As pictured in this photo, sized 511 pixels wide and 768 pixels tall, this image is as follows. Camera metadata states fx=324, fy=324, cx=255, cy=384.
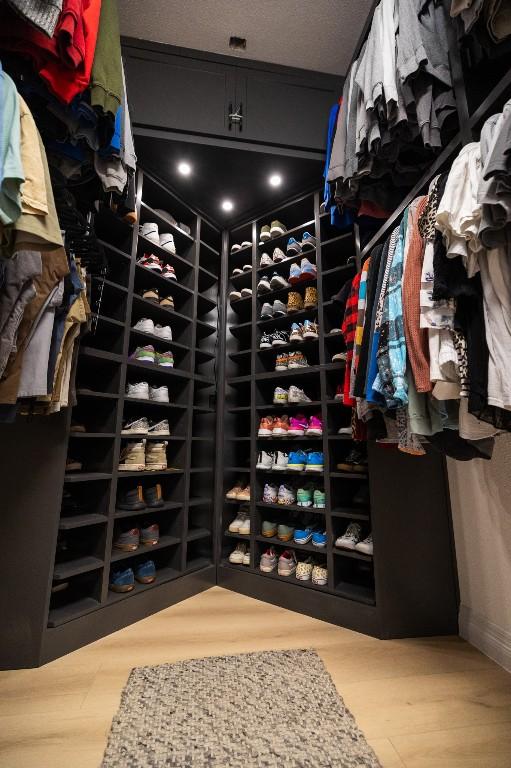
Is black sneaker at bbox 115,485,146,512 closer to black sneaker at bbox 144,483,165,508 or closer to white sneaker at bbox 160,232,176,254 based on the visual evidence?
black sneaker at bbox 144,483,165,508

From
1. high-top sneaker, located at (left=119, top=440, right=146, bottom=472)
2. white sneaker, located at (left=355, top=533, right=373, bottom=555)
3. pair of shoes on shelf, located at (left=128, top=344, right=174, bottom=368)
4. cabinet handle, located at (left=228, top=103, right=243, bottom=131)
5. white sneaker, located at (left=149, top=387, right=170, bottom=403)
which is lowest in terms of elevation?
white sneaker, located at (left=355, top=533, right=373, bottom=555)

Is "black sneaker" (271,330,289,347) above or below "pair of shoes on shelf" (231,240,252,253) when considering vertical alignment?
below

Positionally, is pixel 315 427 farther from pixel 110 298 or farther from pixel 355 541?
pixel 110 298

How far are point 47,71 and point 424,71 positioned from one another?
1.25 meters

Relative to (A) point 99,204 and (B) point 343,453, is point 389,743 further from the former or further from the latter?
(A) point 99,204

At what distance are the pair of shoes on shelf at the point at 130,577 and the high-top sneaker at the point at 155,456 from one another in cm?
53

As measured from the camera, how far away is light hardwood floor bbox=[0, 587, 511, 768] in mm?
890

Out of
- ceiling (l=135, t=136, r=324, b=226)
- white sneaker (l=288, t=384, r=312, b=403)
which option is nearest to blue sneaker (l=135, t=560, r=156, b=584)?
white sneaker (l=288, t=384, r=312, b=403)

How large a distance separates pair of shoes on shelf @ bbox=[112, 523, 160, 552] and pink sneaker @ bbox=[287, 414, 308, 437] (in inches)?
38.7

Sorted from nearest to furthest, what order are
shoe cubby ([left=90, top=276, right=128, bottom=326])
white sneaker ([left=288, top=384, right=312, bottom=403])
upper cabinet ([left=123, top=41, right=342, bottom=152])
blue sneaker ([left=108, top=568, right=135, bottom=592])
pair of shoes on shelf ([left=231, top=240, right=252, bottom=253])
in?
blue sneaker ([left=108, top=568, right=135, bottom=592]) < shoe cubby ([left=90, top=276, right=128, bottom=326]) < upper cabinet ([left=123, top=41, right=342, bottom=152]) < white sneaker ([left=288, top=384, right=312, bottom=403]) < pair of shoes on shelf ([left=231, top=240, right=252, bottom=253])

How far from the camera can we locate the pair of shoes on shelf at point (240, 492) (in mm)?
2158

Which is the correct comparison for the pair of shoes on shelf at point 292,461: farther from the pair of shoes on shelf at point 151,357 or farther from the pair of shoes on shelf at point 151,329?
the pair of shoes on shelf at point 151,329

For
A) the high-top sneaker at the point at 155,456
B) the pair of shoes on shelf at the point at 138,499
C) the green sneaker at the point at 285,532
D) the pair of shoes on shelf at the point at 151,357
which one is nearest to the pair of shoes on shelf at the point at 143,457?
the high-top sneaker at the point at 155,456

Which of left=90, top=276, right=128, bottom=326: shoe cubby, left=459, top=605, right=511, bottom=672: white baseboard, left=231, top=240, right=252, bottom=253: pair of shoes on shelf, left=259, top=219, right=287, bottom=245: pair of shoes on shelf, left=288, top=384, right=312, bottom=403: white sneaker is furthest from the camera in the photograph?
left=231, top=240, right=252, bottom=253: pair of shoes on shelf
